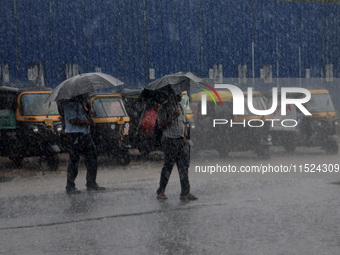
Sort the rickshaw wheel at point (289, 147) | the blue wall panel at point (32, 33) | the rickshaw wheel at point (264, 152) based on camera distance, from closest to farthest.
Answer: the rickshaw wheel at point (264, 152), the rickshaw wheel at point (289, 147), the blue wall panel at point (32, 33)

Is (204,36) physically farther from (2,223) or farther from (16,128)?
(2,223)

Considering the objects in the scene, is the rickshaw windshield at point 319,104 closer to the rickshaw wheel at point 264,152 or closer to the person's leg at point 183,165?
the rickshaw wheel at point 264,152

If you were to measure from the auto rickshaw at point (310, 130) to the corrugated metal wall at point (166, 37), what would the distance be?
7292 mm

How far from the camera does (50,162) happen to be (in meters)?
14.4

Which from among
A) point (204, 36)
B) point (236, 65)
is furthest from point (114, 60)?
point (236, 65)

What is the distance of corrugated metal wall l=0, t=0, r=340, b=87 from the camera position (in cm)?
2091

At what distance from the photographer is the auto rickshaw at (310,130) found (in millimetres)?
17156

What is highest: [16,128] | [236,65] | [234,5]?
[234,5]

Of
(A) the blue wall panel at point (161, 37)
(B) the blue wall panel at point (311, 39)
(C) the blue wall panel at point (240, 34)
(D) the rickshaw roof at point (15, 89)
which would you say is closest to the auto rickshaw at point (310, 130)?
(D) the rickshaw roof at point (15, 89)

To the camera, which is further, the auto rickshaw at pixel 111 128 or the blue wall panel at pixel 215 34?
the blue wall panel at pixel 215 34

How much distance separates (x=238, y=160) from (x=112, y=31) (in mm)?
8671

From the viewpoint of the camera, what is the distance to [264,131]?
16.1m

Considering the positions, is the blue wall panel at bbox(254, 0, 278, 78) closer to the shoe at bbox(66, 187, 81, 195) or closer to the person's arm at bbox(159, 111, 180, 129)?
the shoe at bbox(66, 187, 81, 195)

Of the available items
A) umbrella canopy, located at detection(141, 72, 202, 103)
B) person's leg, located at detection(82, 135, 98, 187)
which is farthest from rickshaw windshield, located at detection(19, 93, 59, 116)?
umbrella canopy, located at detection(141, 72, 202, 103)
